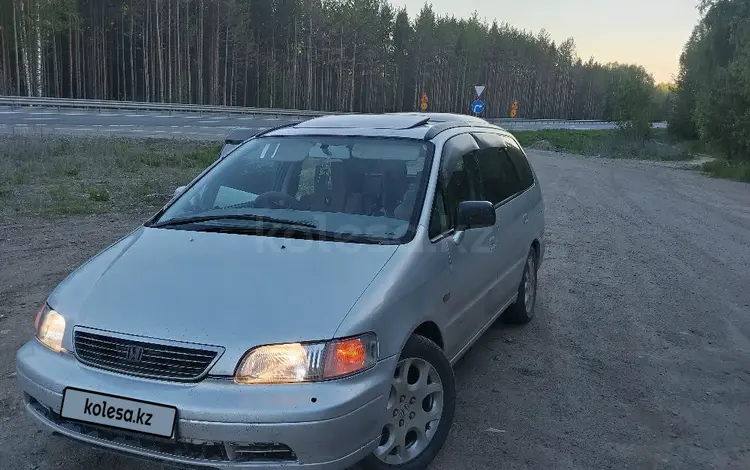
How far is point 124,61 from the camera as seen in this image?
180ft

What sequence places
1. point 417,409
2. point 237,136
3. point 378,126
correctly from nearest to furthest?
point 417,409 < point 378,126 < point 237,136

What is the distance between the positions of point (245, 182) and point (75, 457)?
6.36 ft

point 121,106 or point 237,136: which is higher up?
point 121,106

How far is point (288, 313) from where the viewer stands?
2857mm

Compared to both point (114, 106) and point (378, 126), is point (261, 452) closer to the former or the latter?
point (378, 126)

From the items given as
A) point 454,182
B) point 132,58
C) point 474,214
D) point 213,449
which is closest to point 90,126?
point 454,182

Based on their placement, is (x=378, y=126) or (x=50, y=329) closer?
(x=50, y=329)

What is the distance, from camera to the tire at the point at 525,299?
5672 millimetres

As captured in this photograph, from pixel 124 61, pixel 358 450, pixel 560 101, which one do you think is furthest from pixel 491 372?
pixel 560 101

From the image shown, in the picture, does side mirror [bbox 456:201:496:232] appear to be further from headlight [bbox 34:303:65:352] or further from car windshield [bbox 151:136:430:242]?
headlight [bbox 34:303:65:352]

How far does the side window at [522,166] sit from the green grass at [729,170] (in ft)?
59.3

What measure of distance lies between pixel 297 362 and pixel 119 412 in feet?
2.50

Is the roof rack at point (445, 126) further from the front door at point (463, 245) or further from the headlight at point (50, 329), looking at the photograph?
the headlight at point (50, 329)

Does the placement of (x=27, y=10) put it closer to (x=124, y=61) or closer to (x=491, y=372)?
(x=124, y=61)
